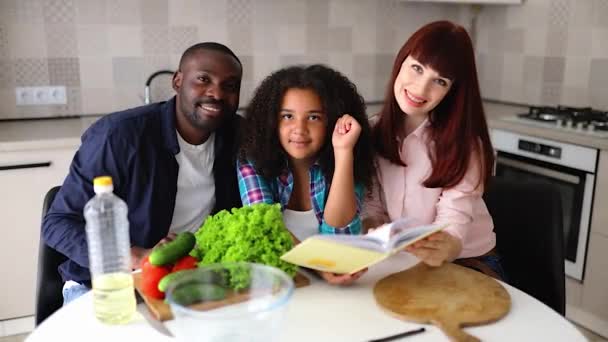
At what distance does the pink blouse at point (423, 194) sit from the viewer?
1618mm

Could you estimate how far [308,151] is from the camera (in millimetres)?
1569

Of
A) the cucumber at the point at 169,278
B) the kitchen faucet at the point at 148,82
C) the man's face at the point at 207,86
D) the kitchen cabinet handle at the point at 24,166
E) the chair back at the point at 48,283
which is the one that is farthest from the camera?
the kitchen faucet at the point at 148,82

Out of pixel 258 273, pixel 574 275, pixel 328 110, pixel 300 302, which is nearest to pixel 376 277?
pixel 300 302

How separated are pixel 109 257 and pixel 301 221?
23.1 inches

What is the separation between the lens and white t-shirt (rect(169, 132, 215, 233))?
169 centimetres

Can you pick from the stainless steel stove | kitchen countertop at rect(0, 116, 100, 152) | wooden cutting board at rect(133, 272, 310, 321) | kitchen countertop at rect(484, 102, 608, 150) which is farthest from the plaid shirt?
the stainless steel stove

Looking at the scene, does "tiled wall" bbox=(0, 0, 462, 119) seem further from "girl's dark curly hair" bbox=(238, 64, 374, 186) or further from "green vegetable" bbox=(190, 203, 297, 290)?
"green vegetable" bbox=(190, 203, 297, 290)

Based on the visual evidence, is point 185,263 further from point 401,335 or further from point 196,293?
point 401,335

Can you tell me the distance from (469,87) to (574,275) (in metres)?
1.46

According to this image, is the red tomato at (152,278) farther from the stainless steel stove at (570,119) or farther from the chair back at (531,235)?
the stainless steel stove at (570,119)

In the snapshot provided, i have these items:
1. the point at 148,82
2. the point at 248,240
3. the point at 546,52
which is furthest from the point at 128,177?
the point at 546,52

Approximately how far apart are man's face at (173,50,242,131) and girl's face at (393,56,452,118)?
459mm

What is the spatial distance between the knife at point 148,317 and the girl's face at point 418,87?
0.85 metres

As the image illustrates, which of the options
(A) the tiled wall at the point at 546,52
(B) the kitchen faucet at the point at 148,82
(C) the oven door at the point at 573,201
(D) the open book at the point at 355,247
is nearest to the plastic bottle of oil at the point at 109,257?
(D) the open book at the point at 355,247
